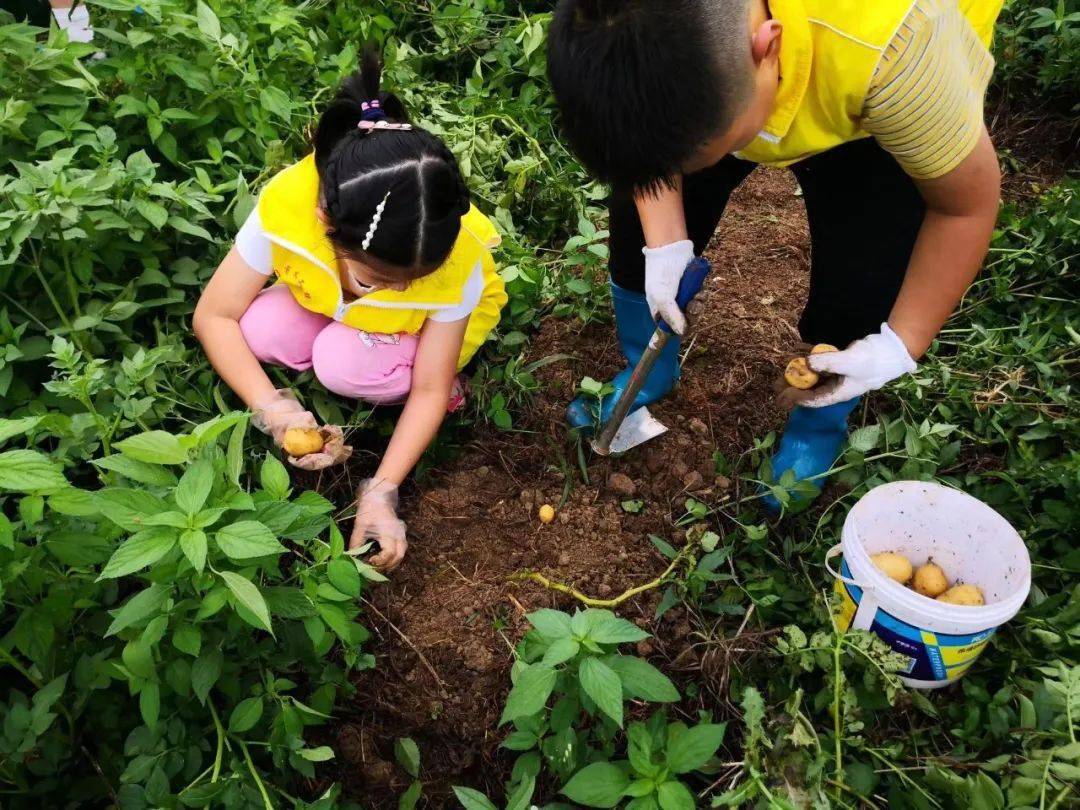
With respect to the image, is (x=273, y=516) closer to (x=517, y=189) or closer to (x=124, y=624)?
(x=124, y=624)

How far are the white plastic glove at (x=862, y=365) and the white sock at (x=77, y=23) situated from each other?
7.35ft

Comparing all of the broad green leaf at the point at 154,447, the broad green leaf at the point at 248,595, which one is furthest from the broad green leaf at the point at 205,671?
the broad green leaf at the point at 154,447

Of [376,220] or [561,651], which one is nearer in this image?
[561,651]

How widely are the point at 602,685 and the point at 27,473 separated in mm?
873

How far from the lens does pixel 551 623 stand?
4.13 feet

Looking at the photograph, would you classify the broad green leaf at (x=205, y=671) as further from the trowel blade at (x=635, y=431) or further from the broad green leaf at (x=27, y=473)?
the trowel blade at (x=635, y=431)

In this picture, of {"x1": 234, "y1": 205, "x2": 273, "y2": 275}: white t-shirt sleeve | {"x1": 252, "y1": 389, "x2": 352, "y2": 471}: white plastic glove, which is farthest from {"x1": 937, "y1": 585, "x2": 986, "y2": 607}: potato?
{"x1": 234, "y1": 205, "x2": 273, "y2": 275}: white t-shirt sleeve

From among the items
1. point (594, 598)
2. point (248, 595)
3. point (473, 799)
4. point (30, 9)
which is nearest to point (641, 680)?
point (473, 799)

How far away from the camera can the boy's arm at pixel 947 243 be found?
1.31 metres

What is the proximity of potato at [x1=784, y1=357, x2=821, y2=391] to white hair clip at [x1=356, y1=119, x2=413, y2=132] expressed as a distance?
898 mm

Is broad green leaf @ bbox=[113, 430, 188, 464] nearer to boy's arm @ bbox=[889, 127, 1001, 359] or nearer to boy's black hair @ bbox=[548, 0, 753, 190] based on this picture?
boy's black hair @ bbox=[548, 0, 753, 190]

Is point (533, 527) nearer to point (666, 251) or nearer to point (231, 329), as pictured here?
point (666, 251)

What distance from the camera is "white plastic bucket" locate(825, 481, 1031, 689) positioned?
139 cm

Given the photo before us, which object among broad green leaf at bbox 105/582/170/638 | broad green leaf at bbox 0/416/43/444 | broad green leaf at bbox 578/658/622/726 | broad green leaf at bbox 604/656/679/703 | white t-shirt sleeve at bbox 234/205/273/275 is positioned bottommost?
broad green leaf at bbox 604/656/679/703
